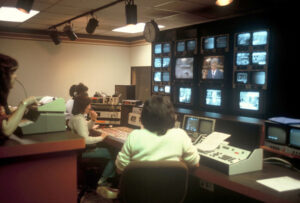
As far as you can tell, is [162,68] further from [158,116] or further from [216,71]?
[158,116]

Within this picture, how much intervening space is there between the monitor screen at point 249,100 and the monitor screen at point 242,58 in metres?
0.42

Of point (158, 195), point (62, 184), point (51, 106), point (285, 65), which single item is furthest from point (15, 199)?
point (285, 65)

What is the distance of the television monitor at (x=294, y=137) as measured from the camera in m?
2.20

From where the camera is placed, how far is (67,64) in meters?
7.30

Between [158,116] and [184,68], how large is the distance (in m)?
3.19

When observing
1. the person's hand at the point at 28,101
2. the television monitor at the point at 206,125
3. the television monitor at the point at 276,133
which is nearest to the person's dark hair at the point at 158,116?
the person's hand at the point at 28,101

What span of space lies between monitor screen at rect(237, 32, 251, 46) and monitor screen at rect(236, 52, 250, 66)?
14 cm

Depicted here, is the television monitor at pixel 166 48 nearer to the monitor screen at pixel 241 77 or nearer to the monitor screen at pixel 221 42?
the monitor screen at pixel 221 42

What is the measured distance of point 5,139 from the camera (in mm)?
1856

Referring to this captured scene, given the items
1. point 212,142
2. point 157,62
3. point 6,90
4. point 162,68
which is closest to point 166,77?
point 162,68

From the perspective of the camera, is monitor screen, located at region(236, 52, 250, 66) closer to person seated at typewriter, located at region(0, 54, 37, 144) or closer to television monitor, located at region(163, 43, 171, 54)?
television monitor, located at region(163, 43, 171, 54)

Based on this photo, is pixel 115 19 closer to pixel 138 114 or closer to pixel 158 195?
pixel 138 114

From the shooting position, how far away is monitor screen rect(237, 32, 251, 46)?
3.97 meters

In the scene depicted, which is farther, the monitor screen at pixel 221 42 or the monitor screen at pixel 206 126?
the monitor screen at pixel 221 42
